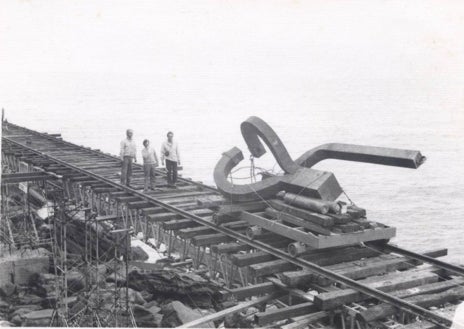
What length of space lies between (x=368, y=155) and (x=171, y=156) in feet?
23.7

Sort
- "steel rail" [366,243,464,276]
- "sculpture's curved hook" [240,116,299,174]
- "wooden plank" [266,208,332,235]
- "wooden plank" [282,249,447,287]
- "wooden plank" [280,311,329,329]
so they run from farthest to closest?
"sculpture's curved hook" [240,116,299,174] < "wooden plank" [266,208,332,235] < "steel rail" [366,243,464,276] < "wooden plank" [282,249,447,287] < "wooden plank" [280,311,329,329]

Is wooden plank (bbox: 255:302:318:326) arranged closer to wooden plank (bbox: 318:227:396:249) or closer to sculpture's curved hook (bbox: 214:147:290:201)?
wooden plank (bbox: 318:227:396:249)

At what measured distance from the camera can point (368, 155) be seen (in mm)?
9102

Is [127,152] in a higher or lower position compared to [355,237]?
higher

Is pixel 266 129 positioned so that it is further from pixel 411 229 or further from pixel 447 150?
pixel 447 150

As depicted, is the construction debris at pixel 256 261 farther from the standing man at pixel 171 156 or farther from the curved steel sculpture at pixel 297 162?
the standing man at pixel 171 156

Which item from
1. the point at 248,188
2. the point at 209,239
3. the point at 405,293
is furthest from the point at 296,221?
the point at 405,293

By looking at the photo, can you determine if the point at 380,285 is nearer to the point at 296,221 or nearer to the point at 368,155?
the point at 296,221

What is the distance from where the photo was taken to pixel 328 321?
730 centimetres

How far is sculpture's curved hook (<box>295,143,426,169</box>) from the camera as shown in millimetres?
8461

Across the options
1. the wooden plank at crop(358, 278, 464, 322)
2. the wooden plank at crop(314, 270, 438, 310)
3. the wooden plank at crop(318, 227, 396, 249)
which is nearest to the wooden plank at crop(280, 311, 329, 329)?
the wooden plank at crop(314, 270, 438, 310)

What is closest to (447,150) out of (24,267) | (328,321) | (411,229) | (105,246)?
(411,229)

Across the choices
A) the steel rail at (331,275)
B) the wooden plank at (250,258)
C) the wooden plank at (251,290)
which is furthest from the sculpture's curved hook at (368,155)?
the wooden plank at (251,290)

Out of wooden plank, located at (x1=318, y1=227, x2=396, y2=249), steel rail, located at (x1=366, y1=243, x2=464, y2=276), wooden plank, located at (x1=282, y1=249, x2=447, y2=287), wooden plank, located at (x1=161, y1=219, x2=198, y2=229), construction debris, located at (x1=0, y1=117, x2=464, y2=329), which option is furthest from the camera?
wooden plank, located at (x1=161, y1=219, x2=198, y2=229)
